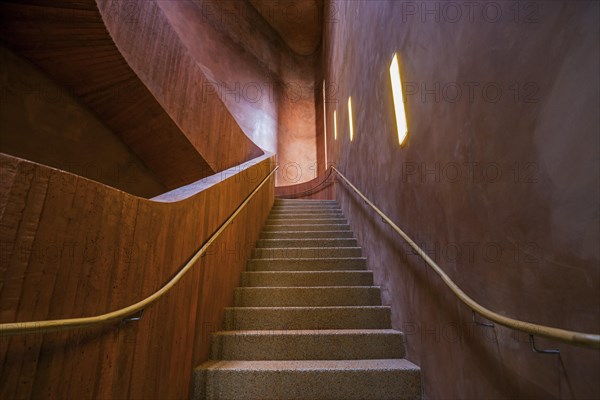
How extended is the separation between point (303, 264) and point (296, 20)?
29.4 feet

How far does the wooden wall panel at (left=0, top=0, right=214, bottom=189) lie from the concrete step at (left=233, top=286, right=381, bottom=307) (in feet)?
6.86

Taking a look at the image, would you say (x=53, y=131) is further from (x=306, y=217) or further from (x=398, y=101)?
(x=398, y=101)

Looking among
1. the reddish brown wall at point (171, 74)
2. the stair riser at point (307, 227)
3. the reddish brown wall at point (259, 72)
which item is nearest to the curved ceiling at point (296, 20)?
the reddish brown wall at point (259, 72)

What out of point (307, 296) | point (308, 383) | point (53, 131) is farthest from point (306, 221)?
point (53, 131)

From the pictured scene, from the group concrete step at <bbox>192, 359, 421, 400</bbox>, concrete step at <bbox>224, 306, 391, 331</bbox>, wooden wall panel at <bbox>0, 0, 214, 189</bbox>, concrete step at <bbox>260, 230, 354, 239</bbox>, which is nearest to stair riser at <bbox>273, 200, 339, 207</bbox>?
concrete step at <bbox>260, 230, 354, 239</bbox>

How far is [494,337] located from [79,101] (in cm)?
421

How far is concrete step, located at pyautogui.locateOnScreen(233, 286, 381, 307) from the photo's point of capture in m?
Answer: 2.80

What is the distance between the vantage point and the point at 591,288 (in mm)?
903

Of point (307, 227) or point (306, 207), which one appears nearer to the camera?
point (307, 227)

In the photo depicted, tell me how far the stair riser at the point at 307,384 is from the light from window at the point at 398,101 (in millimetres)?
1543

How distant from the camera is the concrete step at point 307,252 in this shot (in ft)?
11.5

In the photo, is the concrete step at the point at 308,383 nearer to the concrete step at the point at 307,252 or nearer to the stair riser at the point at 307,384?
the stair riser at the point at 307,384

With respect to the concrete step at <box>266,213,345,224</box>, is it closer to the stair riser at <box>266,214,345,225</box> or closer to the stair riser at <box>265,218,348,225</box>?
the stair riser at <box>266,214,345,225</box>

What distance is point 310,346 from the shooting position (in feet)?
7.47
